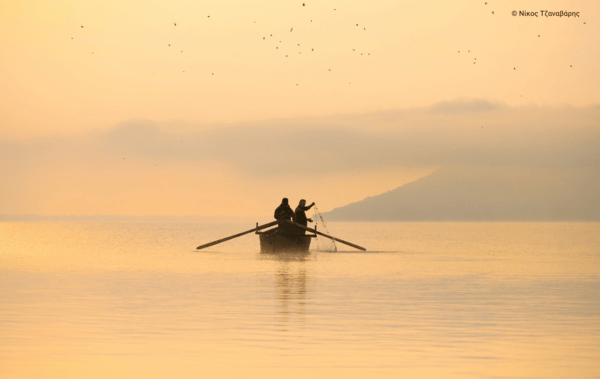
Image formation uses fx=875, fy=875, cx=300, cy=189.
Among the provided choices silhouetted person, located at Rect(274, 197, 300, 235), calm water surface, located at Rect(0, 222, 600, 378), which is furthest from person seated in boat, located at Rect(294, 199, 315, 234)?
calm water surface, located at Rect(0, 222, 600, 378)

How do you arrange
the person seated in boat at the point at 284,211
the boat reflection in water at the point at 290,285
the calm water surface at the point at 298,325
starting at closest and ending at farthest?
1. the calm water surface at the point at 298,325
2. the boat reflection in water at the point at 290,285
3. the person seated in boat at the point at 284,211

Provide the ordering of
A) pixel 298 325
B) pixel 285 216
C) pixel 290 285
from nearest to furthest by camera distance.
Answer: pixel 298 325
pixel 290 285
pixel 285 216

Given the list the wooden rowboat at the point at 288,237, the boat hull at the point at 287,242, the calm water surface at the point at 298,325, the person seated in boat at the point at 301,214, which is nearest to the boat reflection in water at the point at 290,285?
the calm water surface at the point at 298,325

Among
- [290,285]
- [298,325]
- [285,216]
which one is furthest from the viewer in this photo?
[285,216]

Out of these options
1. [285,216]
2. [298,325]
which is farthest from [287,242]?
[298,325]

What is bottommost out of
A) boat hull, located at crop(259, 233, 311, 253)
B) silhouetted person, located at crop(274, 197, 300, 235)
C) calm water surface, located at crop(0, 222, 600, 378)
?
calm water surface, located at crop(0, 222, 600, 378)

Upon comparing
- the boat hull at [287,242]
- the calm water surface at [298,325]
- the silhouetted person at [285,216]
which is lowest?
the calm water surface at [298,325]

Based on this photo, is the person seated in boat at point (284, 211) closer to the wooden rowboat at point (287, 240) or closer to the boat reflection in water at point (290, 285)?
the wooden rowboat at point (287, 240)

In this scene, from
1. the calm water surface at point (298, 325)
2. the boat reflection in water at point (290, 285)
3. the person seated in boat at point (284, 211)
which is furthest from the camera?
the person seated in boat at point (284, 211)

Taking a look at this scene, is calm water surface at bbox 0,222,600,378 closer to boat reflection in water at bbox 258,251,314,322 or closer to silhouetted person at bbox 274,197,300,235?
boat reflection in water at bbox 258,251,314,322

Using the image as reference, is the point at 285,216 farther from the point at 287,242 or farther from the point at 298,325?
the point at 298,325

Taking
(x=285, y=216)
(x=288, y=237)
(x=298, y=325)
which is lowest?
(x=298, y=325)

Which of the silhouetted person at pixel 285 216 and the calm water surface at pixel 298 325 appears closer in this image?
the calm water surface at pixel 298 325

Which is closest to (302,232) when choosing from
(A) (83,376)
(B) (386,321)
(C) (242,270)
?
(C) (242,270)
